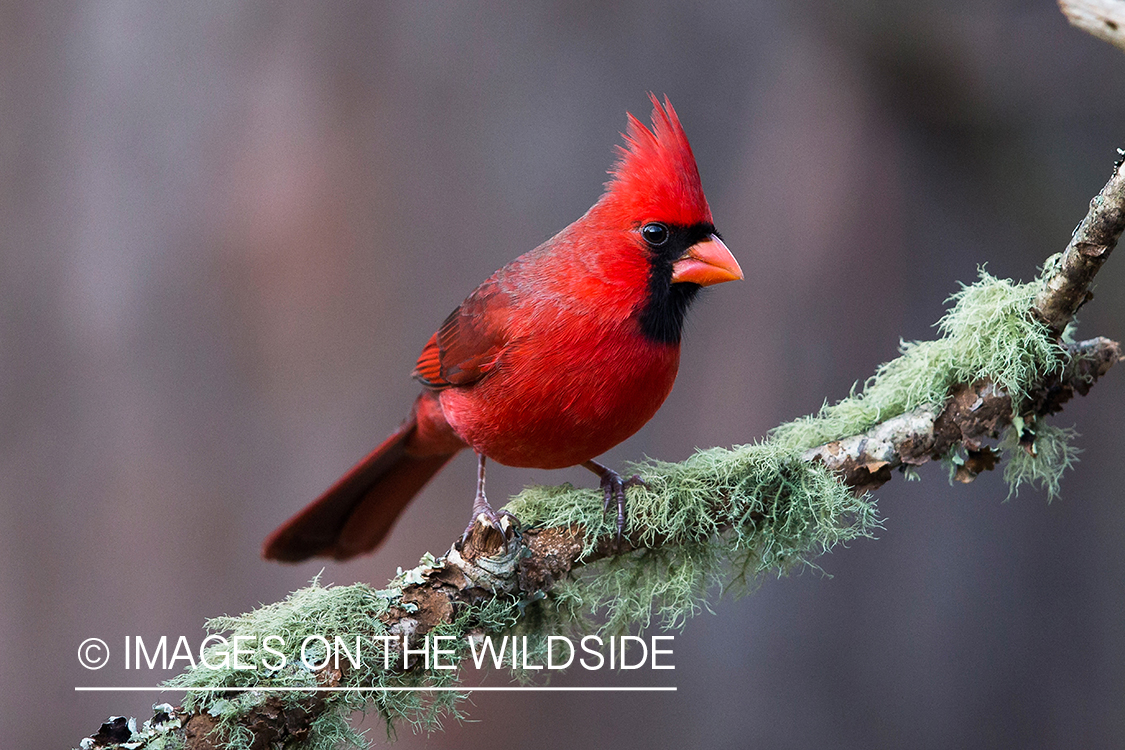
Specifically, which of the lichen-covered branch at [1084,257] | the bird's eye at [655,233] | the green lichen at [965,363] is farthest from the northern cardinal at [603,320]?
the lichen-covered branch at [1084,257]

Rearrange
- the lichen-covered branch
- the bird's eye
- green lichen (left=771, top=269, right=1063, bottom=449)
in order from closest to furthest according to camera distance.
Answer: the lichen-covered branch
green lichen (left=771, top=269, right=1063, bottom=449)
the bird's eye

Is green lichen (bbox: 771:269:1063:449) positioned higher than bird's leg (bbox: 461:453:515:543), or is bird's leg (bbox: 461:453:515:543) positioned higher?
green lichen (bbox: 771:269:1063:449)

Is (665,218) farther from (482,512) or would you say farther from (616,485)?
(482,512)

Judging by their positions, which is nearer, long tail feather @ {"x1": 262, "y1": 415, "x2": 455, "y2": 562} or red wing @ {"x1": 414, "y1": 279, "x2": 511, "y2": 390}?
red wing @ {"x1": 414, "y1": 279, "x2": 511, "y2": 390}

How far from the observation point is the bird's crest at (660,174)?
155 cm

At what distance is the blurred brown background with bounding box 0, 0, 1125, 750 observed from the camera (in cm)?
238

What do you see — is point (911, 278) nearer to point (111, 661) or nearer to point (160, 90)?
point (160, 90)

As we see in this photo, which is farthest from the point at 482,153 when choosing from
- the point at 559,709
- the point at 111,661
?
the point at 111,661

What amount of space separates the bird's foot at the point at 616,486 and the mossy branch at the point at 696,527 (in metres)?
0.02

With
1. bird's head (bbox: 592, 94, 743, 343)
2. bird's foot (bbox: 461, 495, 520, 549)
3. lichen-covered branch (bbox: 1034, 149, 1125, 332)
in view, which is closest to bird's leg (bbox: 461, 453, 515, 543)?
bird's foot (bbox: 461, 495, 520, 549)

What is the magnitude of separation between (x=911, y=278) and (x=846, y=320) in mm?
210

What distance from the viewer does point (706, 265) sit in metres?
1.57

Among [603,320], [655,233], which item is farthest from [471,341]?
[655,233]

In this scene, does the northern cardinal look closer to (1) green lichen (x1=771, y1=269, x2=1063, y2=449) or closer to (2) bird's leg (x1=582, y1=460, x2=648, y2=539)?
(2) bird's leg (x1=582, y1=460, x2=648, y2=539)
